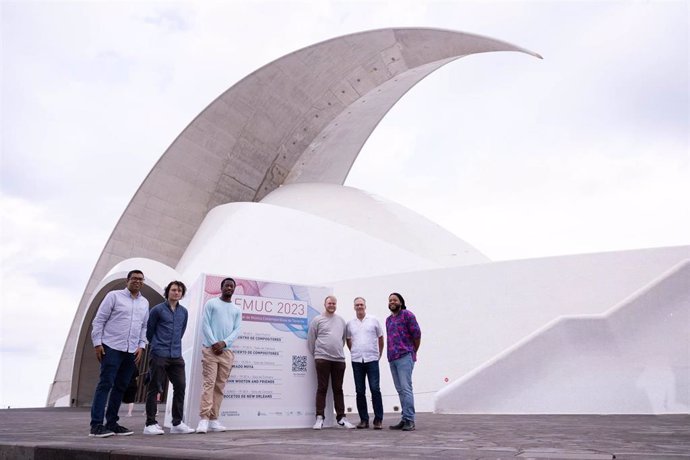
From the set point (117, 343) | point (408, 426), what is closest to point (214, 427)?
point (117, 343)

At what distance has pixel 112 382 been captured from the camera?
439 centimetres

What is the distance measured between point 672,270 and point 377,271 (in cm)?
592

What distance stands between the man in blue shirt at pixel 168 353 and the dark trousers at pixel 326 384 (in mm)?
1174

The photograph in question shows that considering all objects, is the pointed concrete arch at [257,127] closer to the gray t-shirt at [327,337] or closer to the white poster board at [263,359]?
the white poster board at [263,359]

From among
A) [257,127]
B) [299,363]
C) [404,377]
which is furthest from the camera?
[257,127]

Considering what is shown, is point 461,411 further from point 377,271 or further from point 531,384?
point 377,271

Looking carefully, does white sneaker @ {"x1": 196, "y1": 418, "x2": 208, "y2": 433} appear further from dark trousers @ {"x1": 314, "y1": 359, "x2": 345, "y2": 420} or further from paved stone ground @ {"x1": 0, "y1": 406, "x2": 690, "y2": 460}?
paved stone ground @ {"x1": 0, "y1": 406, "x2": 690, "y2": 460}

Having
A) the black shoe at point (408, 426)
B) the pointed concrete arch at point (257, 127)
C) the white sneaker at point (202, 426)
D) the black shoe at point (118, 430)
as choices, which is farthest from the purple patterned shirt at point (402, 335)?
the pointed concrete arch at point (257, 127)

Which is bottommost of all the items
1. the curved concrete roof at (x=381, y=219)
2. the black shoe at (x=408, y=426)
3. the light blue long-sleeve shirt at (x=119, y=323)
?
the black shoe at (x=408, y=426)

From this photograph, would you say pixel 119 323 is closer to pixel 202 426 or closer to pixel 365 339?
pixel 202 426

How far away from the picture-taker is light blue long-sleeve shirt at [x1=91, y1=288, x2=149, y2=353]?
4.39m

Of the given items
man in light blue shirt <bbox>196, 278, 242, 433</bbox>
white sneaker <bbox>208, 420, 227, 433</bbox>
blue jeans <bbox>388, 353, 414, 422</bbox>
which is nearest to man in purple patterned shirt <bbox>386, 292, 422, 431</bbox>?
blue jeans <bbox>388, 353, 414, 422</bbox>

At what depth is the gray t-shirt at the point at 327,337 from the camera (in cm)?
519

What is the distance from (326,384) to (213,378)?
1.09 m
